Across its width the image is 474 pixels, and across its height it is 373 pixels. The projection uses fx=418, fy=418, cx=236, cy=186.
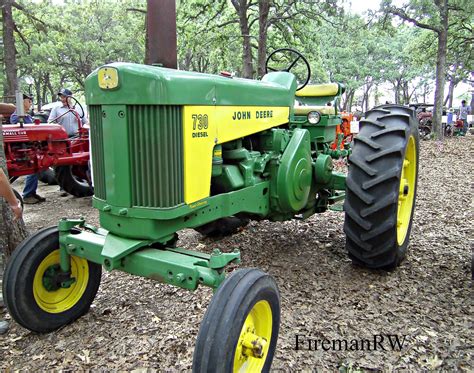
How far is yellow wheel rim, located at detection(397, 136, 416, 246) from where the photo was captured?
4.09 meters

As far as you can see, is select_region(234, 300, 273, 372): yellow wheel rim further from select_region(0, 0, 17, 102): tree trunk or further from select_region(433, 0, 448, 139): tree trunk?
select_region(433, 0, 448, 139): tree trunk

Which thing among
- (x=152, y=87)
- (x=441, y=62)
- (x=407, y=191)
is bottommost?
(x=407, y=191)

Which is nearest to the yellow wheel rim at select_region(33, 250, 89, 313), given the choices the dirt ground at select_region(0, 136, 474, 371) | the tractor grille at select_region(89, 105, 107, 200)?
the dirt ground at select_region(0, 136, 474, 371)

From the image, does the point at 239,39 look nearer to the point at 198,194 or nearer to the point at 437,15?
the point at 437,15

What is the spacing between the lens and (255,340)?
7.11 ft

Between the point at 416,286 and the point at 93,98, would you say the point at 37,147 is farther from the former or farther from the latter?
the point at 416,286

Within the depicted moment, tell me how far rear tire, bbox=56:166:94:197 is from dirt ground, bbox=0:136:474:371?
138 inches

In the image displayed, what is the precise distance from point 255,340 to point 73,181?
242 inches

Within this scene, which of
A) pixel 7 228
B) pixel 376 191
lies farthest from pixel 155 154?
pixel 7 228

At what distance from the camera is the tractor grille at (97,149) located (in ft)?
8.23

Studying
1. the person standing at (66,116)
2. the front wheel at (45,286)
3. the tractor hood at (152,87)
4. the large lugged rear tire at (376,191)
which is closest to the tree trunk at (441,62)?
the person standing at (66,116)

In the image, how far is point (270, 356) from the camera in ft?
7.95

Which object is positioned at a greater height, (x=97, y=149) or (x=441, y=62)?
(x=441, y=62)

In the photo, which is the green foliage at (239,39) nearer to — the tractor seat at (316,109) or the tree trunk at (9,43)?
the tree trunk at (9,43)
